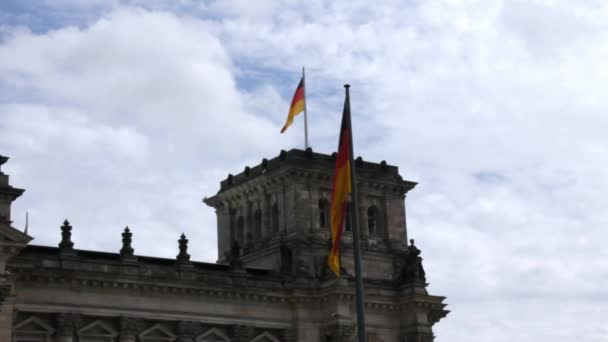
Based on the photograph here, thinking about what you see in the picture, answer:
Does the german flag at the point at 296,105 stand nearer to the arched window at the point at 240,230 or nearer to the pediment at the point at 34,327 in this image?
the arched window at the point at 240,230

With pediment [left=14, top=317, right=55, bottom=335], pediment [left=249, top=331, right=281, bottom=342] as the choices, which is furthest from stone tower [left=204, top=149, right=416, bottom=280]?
pediment [left=14, top=317, right=55, bottom=335]

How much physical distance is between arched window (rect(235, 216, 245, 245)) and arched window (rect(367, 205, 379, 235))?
25.3 feet

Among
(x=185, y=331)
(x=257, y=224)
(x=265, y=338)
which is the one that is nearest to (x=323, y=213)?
(x=257, y=224)

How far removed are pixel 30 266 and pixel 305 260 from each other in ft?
54.2

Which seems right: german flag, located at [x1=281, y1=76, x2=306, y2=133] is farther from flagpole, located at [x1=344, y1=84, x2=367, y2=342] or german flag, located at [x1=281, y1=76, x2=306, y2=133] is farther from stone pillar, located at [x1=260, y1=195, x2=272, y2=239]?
flagpole, located at [x1=344, y1=84, x2=367, y2=342]

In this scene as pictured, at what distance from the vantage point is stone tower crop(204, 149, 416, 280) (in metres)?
60.6

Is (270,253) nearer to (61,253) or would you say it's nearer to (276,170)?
(276,170)

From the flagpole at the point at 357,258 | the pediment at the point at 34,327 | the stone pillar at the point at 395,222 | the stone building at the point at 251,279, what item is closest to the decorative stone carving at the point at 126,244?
the stone building at the point at 251,279

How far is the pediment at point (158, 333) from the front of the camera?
2069 inches

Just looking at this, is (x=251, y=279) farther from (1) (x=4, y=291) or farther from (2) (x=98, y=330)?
(1) (x=4, y=291)

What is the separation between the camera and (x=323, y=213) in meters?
62.3

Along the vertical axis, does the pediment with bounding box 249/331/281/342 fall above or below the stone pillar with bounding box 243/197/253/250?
below

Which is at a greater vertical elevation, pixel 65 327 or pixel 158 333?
pixel 158 333

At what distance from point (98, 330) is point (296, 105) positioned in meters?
16.4
